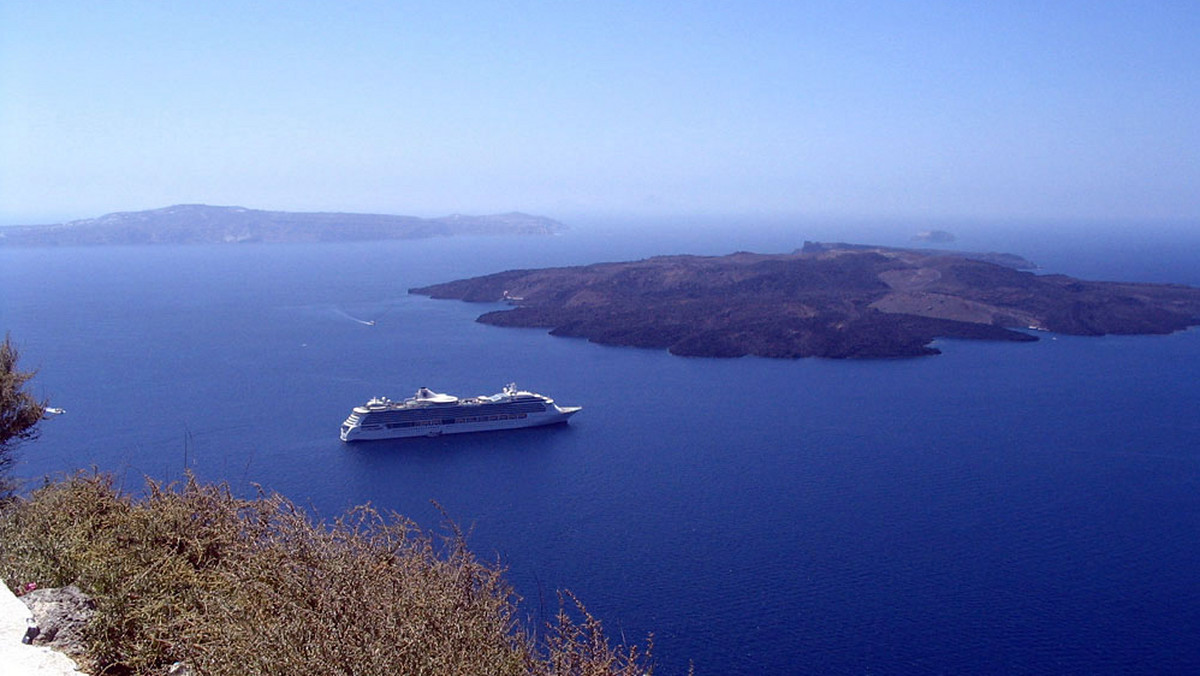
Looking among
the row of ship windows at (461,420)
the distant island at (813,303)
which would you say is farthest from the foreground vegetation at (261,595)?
the distant island at (813,303)

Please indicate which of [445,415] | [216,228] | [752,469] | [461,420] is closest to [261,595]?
[752,469]

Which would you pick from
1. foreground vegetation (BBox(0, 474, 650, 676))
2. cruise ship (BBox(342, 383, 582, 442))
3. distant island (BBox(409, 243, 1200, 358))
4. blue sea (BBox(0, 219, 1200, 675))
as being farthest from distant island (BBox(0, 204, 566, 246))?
foreground vegetation (BBox(0, 474, 650, 676))

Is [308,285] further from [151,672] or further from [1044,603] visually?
[151,672]

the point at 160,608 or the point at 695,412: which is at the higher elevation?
the point at 160,608

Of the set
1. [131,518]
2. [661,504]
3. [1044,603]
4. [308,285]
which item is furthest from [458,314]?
[131,518]

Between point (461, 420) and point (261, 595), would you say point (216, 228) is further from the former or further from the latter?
point (261, 595)

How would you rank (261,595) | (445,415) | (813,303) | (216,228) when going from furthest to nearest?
(216,228), (813,303), (445,415), (261,595)
